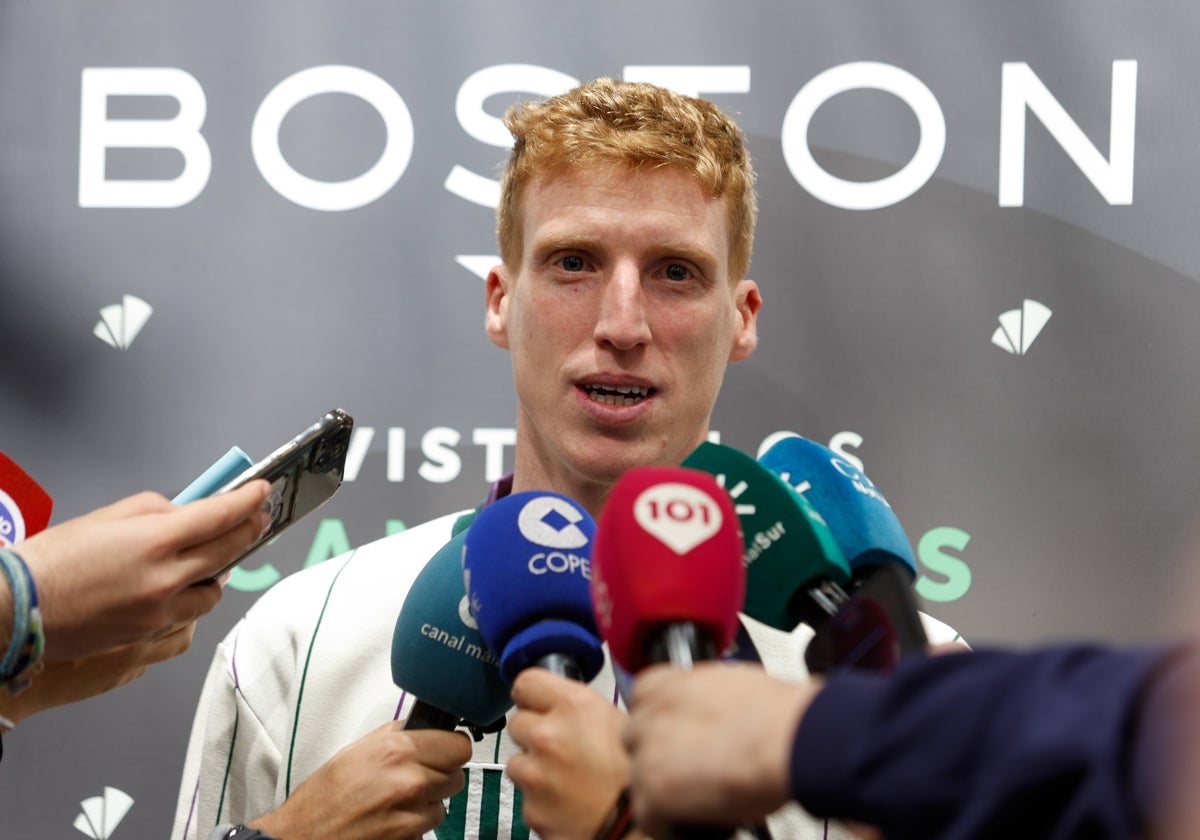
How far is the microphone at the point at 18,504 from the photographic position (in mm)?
1477

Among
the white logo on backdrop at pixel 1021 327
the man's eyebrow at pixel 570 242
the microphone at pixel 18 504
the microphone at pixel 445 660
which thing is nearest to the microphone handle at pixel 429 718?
the microphone at pixel 445 660

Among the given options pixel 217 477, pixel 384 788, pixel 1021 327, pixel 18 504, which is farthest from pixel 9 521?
pixel 1021 327

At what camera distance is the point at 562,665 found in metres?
1.03

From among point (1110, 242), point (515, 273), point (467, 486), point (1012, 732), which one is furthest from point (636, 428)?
point (1012, 732)

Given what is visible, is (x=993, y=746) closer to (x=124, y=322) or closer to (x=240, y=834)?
(x=240, y=834)

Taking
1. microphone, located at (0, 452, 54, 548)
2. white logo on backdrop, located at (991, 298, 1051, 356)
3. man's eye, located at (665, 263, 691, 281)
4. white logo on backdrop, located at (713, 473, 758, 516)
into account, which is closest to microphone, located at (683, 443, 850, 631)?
white logo on backdrop, located at (713, 473, 758, 516)

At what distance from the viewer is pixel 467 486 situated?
6.79 ft

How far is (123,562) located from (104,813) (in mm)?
1056

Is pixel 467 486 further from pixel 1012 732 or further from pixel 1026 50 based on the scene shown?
pixel 1012 732

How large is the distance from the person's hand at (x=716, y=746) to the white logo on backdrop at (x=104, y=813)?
5.04 ft

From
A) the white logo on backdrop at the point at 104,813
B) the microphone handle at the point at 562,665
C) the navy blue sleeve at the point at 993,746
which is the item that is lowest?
the white logo on backdrop at the point at 104,813

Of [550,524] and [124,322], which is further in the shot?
[124,322]

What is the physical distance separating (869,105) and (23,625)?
148 centimetres

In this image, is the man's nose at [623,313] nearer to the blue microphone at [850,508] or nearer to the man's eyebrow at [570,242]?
the man's eyebrow at [570,242]
